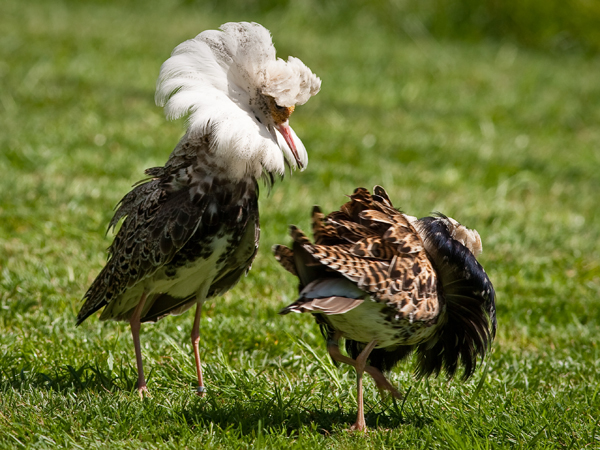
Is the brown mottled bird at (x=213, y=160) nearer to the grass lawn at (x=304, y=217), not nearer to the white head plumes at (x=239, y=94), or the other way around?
the white head plumes at (x=239, y=94)

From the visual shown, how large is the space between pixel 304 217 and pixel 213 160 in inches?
125

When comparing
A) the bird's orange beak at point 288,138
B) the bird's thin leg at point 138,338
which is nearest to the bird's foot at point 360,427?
the bird's thin leg at point 138,338

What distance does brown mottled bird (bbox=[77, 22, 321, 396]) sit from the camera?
12.3 feet

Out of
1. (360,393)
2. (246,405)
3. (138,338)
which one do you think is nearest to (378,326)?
(360,393)

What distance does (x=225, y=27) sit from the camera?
3959 mm

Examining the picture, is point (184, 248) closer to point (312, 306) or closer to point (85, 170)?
point (312, 306)

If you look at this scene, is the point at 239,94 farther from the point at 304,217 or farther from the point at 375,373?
the point at 304,217

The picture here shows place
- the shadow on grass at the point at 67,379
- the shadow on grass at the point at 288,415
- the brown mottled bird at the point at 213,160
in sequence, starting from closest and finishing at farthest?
the shadow on grass at the point at 288,415 < the brown mottled bird at the point at 213,160 < the shadow on grass at the point at 67,379

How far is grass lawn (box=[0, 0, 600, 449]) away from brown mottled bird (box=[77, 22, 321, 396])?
50cm

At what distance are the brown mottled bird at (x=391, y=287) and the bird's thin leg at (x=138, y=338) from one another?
3.05 ft

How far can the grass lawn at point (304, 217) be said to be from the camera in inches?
144

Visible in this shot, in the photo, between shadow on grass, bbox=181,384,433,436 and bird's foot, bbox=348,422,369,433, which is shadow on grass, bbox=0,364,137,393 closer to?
shadow on grass, bbox=181,384,433,436

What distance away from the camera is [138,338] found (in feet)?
13.4

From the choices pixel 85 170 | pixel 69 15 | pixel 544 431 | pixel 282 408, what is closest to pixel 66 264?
pixel 85 170
